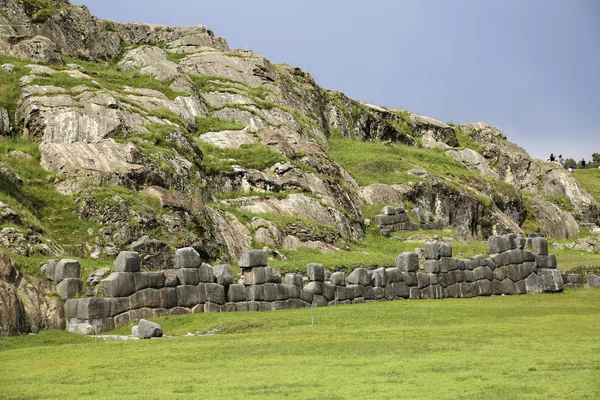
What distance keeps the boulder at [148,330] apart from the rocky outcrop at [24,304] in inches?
132

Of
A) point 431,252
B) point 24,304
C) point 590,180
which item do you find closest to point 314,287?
point 431,252

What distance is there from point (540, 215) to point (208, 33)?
38.6 metres

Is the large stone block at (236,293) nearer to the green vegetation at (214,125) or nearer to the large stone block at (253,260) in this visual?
the large stone block at (253,260)

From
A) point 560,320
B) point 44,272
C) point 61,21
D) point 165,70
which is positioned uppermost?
point 61,21

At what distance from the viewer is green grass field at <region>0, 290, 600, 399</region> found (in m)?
16.3

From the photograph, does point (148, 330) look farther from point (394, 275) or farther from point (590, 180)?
point (590, 180)

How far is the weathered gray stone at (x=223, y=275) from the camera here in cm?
3456

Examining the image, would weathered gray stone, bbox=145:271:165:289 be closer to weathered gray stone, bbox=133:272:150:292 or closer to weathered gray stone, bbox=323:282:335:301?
weathered gray stone, bbox=133:272:150:292

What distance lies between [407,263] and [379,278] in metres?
2.22

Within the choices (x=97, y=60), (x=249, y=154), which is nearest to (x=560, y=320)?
(x=249, y=154)

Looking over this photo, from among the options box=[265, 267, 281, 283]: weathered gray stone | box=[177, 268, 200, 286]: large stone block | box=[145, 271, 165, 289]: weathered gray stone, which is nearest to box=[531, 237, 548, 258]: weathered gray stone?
box=[265, 267, 281, 283]: weathered gray stone

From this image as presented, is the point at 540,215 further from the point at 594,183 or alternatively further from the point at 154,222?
the point at 154,222

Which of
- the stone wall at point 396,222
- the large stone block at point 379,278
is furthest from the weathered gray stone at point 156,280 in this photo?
the stone wall at point 396,222

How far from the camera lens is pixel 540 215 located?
83.7m
